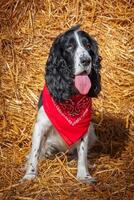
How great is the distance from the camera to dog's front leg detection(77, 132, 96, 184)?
22.1ft

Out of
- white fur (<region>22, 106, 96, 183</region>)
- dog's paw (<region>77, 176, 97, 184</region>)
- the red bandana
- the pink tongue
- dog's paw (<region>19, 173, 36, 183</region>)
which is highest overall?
the pink tongue

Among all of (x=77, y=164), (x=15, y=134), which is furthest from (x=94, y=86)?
(x=15, y=134)

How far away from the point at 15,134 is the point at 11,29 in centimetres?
163

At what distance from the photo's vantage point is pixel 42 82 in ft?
28.2

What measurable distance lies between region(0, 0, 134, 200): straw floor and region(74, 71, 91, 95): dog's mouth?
0.92 metres

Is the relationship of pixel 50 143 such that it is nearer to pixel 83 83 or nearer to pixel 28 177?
pixel 28 177

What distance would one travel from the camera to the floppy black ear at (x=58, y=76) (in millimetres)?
6656

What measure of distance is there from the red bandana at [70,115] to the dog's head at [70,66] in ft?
0.29

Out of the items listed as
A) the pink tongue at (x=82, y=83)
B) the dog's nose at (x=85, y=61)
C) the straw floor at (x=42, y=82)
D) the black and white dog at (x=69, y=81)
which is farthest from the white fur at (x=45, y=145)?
the dog's nose at (x=85, y=61)

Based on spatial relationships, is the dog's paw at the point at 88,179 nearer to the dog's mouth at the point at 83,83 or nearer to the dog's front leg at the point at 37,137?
the dog's front leg at the point at 37,137

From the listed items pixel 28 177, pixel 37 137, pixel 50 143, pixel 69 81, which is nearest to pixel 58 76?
pixel 69 81

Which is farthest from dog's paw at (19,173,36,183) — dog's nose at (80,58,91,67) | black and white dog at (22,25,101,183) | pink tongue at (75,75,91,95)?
dog's nose at (80,58,91,67)

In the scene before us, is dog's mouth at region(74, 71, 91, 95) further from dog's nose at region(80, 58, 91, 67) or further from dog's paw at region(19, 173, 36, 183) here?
dog's paw at region(19, 173, 36, 183)

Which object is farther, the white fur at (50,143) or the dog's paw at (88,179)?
the dog's paw at (88,179)
